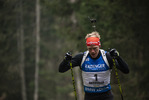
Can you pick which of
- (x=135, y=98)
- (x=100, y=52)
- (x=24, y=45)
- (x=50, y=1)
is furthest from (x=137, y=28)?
(x=24, y=45)

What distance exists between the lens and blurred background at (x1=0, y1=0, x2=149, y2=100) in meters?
9.86

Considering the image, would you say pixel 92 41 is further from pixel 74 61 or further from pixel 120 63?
pixel 120 63

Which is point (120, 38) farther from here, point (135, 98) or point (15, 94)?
point (15, 94)

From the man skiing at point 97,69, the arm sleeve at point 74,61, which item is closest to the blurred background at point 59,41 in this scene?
the arm sleeve at point 74,61

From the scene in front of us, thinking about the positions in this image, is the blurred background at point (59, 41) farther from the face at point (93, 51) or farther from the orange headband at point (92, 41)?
the face at point (93, 51)

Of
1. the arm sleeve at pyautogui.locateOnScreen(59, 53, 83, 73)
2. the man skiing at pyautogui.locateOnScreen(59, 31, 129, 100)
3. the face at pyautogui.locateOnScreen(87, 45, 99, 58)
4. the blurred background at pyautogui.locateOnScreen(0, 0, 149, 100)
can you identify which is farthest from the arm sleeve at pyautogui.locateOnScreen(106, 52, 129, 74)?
the blurred background at pyautogui.locateOnScreen(0, 0, 149, 100)

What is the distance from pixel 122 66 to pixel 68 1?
11.0 meters

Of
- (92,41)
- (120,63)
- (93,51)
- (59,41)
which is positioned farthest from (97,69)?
(59,41)

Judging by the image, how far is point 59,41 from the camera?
36250 mm

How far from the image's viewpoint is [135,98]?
9.27m

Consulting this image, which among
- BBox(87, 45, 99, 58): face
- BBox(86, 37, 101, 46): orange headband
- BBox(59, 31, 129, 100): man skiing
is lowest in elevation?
BBox(59, 31, 129, 100): man skiing

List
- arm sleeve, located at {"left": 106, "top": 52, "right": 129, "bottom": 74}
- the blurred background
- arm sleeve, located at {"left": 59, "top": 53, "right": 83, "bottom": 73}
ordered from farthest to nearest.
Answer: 1. the blurred background
2. arm sleeve, located at {"left": 59, "top": 53, "right": 83, "bottom": 73}
3. arm sleeve, located at {"left": 106, "top": 52, "right": 129, "bottom": 74}

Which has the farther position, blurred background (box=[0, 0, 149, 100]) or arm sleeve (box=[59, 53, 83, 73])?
blurred background (box=[0, 0, 149, 100])

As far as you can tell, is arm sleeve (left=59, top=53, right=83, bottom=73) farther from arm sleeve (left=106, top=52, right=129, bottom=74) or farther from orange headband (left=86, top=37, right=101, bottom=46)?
arm sleeve (left=106, top=52, right=129, bottom=74)
